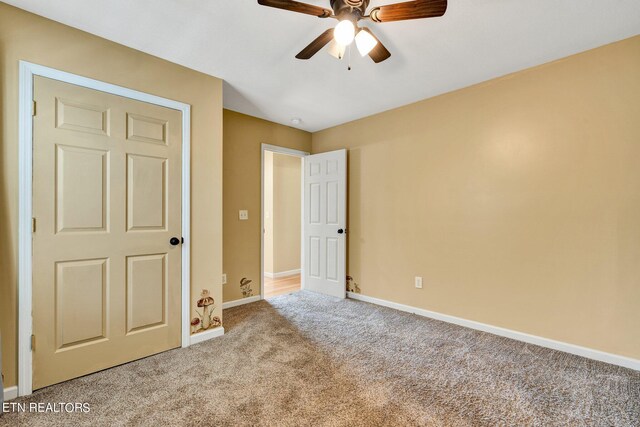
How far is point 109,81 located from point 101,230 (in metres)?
1.11

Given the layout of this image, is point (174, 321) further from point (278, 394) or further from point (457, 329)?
point (457, 329)

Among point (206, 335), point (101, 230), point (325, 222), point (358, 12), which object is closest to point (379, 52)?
point (358, 12)

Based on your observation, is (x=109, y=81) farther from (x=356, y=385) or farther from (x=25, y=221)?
(x=356, y=385)

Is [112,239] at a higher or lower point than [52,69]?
lower

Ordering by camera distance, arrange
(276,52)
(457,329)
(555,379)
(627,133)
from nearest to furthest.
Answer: (555,379) → (627,133) → (276,52) → (457,329)

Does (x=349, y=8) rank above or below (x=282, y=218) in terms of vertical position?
above

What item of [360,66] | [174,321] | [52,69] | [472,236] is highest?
[360,66]

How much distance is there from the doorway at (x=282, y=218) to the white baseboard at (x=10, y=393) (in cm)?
348

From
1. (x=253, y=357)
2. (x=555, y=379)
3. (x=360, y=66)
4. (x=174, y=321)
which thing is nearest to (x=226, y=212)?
(x=174, y=321)

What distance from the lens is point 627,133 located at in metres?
2.19

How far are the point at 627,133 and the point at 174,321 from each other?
3886 millimetres

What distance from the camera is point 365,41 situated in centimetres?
172

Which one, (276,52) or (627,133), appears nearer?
(627,133)

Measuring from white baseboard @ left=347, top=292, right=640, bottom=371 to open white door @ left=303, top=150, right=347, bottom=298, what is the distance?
0.83 m
